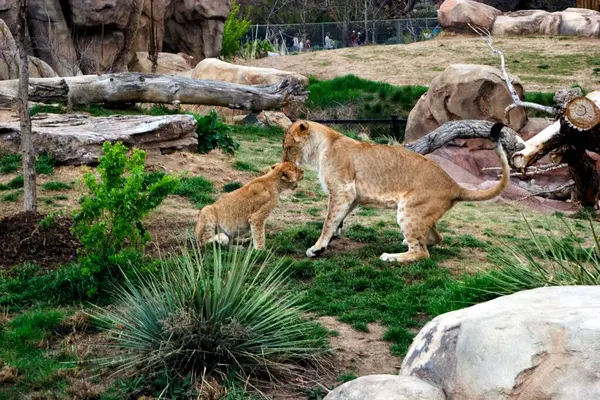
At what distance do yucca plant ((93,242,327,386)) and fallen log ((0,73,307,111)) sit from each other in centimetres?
972

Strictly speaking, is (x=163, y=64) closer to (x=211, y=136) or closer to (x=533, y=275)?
(x=211, y=136)

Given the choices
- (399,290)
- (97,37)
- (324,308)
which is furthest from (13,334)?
(97,37)

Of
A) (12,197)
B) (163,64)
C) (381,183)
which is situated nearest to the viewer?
(381,183)

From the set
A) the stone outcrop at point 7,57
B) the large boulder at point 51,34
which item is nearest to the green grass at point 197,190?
the stone outcrop at point 7,57

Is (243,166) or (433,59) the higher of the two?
(433,59)

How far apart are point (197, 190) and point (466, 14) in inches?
984

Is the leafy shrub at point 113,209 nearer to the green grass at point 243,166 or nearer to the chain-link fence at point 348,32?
the green grass at point 243,166

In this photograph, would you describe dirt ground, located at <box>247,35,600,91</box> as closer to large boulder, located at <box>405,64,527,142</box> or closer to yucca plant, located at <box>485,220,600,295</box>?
large boulder, located at <box>405,64,527,142</box>

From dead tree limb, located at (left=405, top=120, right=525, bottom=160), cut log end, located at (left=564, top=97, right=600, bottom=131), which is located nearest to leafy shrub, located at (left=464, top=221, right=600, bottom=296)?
cut log end, located at (left=564, top=97, right=600, bottom=131)

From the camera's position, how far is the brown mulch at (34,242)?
906 centimetres

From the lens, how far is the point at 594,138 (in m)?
14.7


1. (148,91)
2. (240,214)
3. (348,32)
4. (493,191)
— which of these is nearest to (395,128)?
(148,91)

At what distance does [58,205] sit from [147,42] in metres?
17.2

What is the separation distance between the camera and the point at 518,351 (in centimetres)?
468
